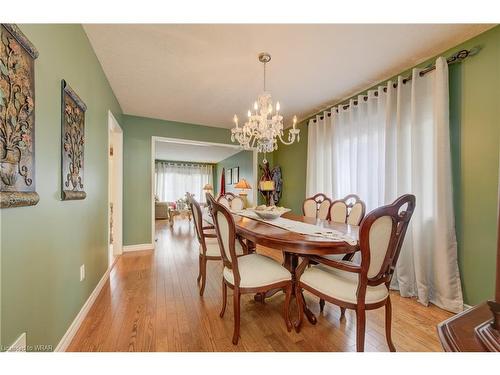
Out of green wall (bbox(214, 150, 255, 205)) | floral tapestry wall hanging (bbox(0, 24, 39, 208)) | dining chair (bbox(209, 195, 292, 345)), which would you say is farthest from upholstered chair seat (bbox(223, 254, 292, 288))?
green wall (bbox(214, 150, 255, 205))

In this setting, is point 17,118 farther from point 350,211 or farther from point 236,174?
point 236,174

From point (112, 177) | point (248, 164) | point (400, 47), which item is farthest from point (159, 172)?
point (400, 47)

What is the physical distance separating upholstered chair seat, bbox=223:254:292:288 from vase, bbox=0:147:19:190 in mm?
1257

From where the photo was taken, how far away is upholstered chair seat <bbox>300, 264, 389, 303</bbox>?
1.23 metres

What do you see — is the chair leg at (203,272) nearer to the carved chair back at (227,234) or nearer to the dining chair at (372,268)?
the carved chair back at (227,234)

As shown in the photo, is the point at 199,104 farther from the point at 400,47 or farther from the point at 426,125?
the point at 426,125

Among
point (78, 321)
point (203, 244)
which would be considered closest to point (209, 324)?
point (203, 244)

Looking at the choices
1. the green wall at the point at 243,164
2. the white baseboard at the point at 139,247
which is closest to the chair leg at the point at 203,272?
the white baseboard at the point at 139,247

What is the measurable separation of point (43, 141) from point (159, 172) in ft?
26.9

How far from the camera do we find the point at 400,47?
1910 mm

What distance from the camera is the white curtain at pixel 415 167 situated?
1.85 m

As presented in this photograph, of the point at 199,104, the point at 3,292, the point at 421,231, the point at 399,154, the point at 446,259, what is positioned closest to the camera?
the point at 3,292

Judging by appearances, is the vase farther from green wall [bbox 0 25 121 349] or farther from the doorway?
the doorway
